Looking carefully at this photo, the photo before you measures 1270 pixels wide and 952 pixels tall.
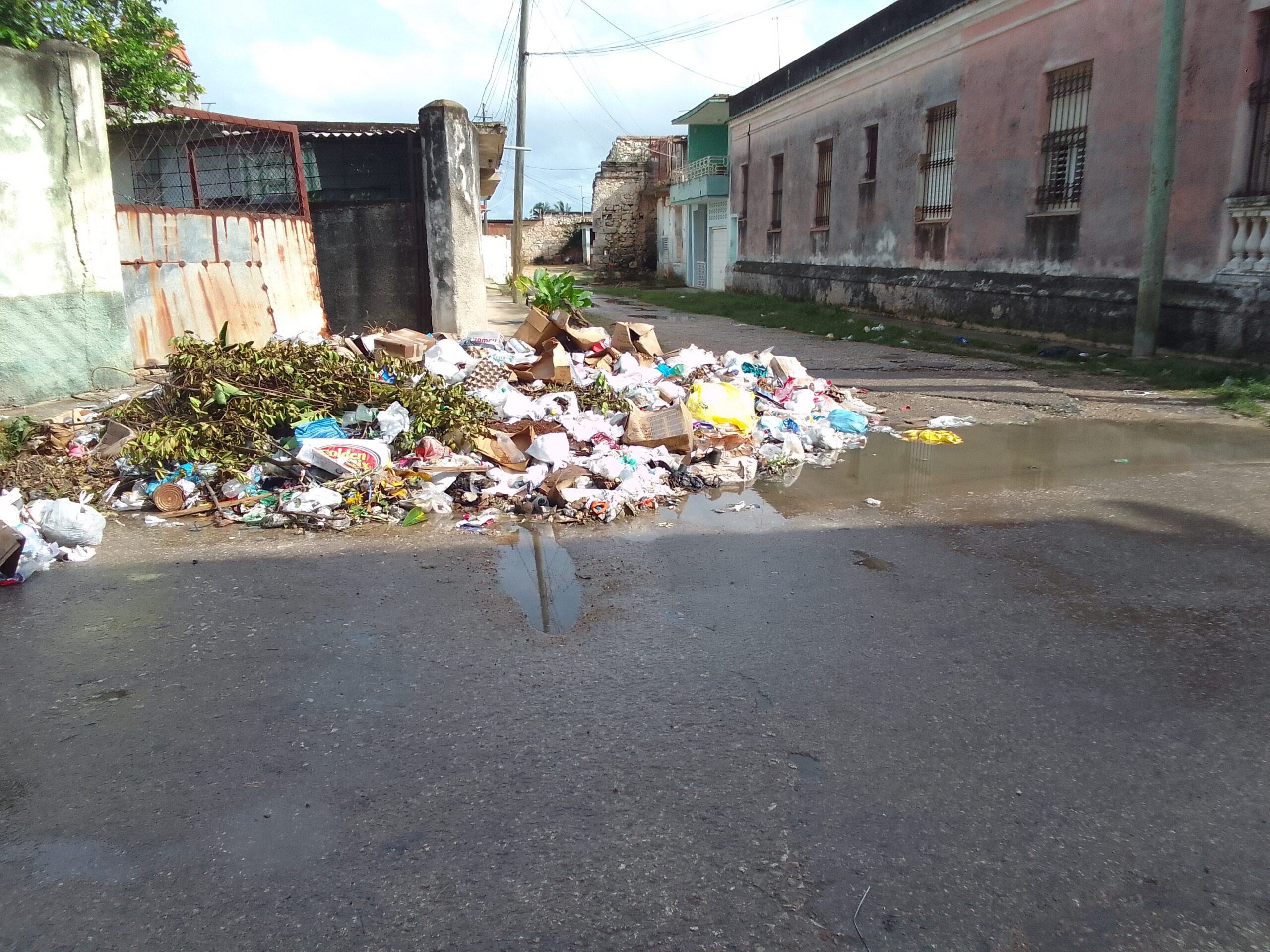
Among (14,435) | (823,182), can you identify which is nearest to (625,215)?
(823,182)

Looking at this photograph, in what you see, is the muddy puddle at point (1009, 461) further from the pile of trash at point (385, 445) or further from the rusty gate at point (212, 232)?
the rusty gate at point (212, 232)

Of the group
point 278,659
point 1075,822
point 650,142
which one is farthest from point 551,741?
point 650,142

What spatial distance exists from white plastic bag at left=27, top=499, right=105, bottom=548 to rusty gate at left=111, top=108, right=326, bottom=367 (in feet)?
12.2

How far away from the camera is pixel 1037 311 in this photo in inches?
477

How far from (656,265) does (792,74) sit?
15991 millimetres

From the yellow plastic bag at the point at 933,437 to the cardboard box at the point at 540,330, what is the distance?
307cm

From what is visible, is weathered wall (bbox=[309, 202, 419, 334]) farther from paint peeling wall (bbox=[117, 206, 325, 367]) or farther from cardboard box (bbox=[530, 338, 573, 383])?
cardboard box (bbox=[530, 338, 573, 383])

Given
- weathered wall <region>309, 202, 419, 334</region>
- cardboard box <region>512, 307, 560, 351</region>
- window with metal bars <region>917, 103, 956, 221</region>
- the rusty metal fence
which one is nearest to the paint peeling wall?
weathered wall <region>309, 202, 419, 334</region>

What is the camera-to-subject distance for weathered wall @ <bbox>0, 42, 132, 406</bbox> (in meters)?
6.84

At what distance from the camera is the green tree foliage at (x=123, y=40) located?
9.12 meters

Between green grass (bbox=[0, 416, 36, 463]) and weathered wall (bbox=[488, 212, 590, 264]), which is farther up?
weathered wall (bbox=[488, 212, 590, 264])

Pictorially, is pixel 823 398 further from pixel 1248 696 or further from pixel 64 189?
pixel 64 189

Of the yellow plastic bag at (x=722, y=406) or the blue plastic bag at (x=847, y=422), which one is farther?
the blue plastic bag at (x=847, y=422)

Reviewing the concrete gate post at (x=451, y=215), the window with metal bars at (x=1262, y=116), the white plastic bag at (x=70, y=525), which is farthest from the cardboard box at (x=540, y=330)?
the window with metal bars at (x=1262, y=116)
